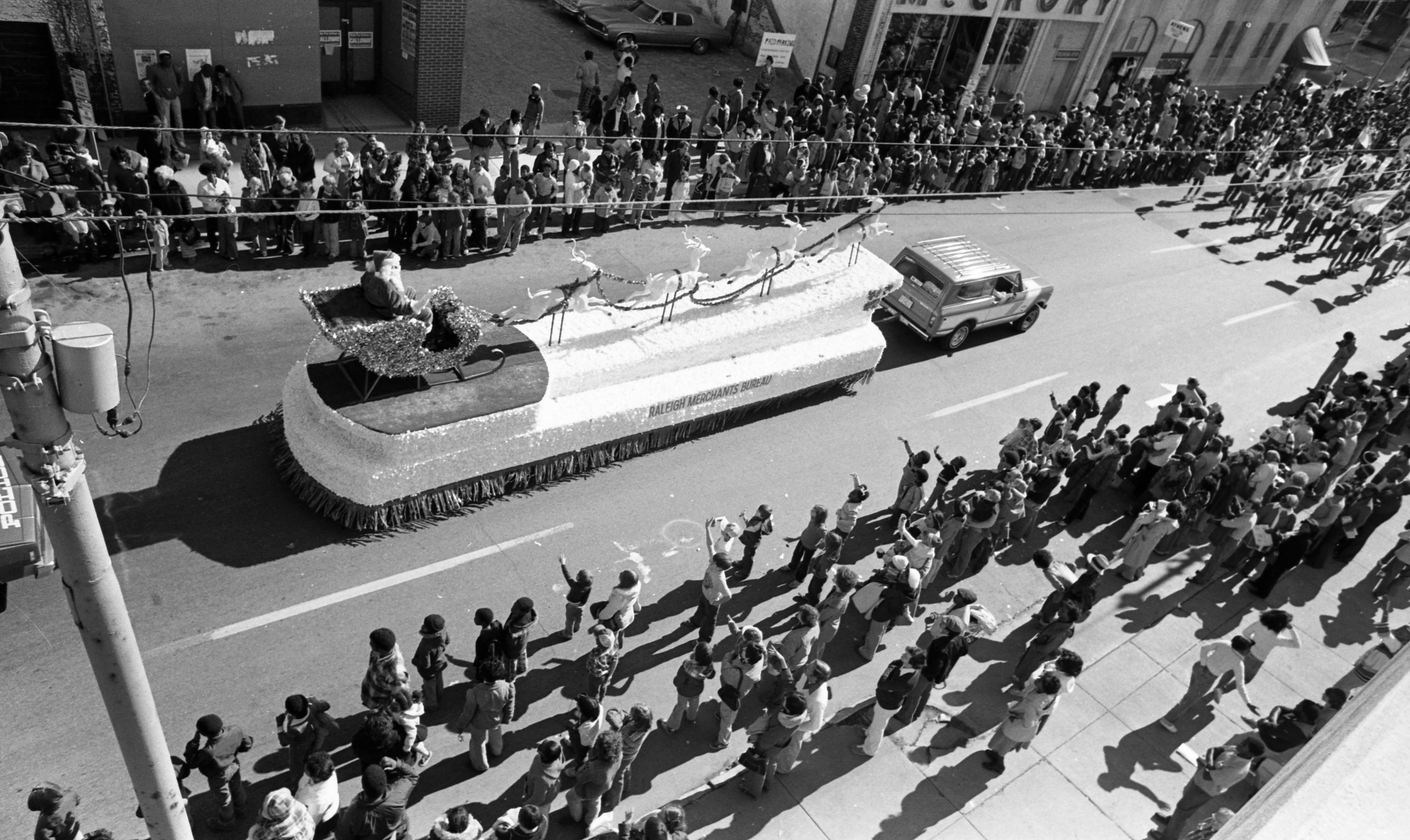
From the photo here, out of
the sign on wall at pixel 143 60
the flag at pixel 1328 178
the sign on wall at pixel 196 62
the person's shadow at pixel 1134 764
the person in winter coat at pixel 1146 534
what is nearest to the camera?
the person's shadow at pixel 1134 764

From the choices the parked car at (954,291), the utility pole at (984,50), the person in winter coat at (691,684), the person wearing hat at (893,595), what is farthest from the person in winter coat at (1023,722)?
the utility pole at (984,50)

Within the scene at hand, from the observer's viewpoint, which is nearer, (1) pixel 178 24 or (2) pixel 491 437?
(2) pixel 491 437

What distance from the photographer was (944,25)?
93.9 ft

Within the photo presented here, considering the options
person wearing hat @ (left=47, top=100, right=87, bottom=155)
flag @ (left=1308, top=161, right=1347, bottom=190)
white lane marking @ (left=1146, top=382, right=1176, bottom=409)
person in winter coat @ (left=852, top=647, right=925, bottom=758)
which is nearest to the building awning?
flag @ (left=1308, top=161, right=1347, bottom=190)

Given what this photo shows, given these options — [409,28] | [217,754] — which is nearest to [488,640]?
[217,754]

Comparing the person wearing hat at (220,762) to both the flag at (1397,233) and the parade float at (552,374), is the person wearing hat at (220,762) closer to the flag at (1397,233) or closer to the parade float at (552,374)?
the parade float at (552,374)

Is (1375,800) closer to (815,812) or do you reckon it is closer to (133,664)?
(133,664)

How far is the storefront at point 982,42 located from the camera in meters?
26.9

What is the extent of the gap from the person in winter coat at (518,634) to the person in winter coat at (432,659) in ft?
1.81

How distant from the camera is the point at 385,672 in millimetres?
7699

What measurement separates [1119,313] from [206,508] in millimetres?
16757

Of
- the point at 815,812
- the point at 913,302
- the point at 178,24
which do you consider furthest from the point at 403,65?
the point at 815,812

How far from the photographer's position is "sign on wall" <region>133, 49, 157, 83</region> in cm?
1684

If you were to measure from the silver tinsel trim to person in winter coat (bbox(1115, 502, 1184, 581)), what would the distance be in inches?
333
